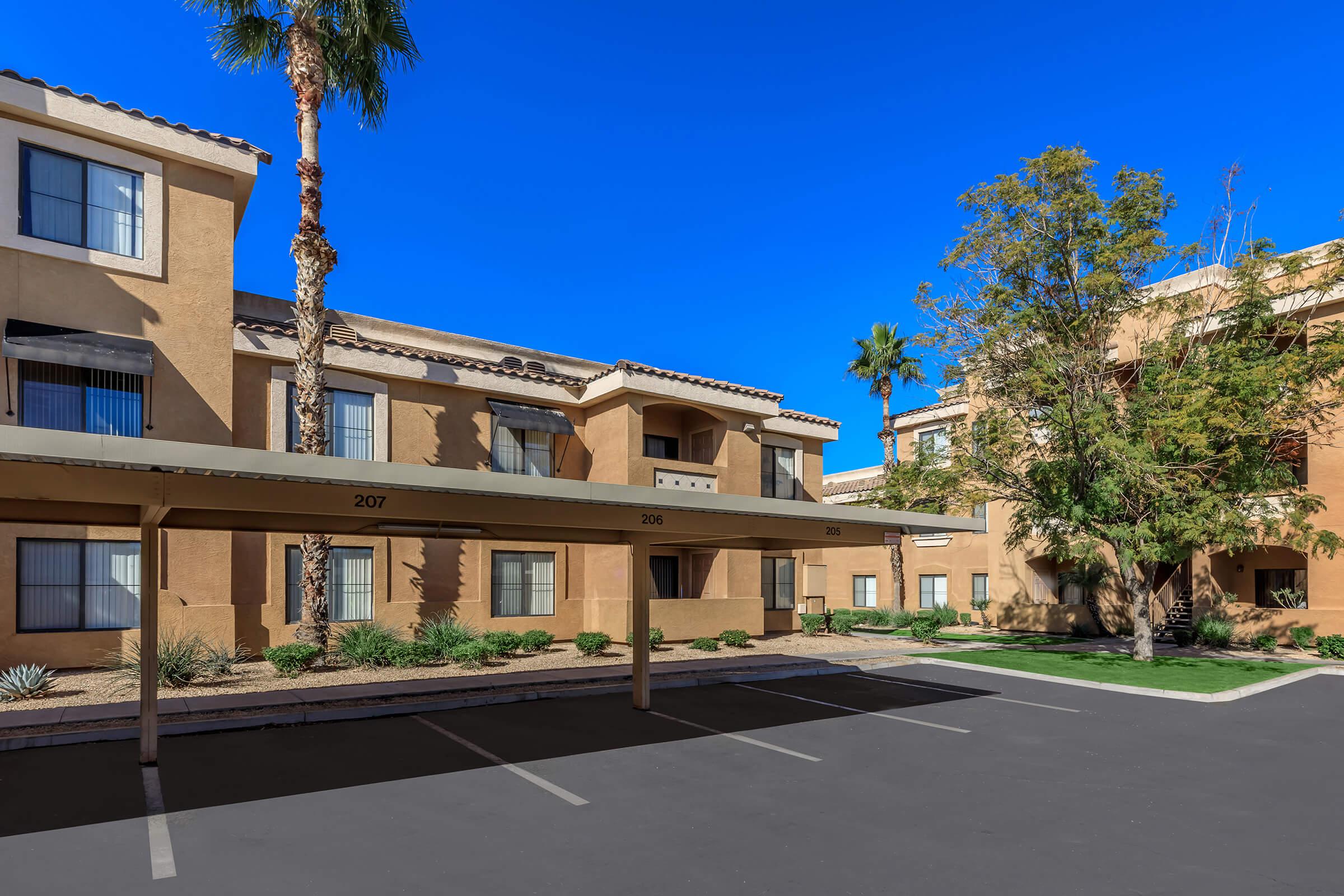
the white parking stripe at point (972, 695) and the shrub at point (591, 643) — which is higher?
the shrub at point (591, 643)

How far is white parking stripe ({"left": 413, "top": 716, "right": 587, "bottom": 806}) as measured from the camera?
332 inches

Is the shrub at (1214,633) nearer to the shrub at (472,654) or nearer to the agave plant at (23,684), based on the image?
the shrub at (472,654)

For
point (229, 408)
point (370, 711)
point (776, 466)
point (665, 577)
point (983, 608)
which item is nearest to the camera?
point (370, 711)

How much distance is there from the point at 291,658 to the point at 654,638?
9622 mm

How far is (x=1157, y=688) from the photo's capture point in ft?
53.7

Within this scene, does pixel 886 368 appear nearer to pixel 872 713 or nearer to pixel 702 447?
pixel 702 447

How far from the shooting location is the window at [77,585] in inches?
664

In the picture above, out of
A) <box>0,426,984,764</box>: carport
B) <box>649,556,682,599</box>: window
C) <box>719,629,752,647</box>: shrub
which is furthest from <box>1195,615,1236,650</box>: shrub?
<box>649,556,682,599</box>: window

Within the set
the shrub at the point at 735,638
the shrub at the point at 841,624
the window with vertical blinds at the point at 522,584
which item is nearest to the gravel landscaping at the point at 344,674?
the shrub at the point at 735,638

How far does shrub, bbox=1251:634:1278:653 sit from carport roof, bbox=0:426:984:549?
1674 centimetres

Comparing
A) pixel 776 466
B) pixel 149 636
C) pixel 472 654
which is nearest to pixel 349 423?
pixel 472 654

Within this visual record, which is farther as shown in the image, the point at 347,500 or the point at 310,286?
the point at 310,286

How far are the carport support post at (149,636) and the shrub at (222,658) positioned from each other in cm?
604

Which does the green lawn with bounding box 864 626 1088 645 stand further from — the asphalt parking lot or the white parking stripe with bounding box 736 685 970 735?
the asphalt parking lot
